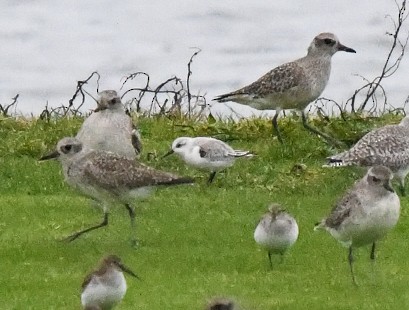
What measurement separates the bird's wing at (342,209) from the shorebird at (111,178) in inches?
54.2

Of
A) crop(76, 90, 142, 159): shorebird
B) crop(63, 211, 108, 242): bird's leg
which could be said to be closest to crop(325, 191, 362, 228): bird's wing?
crop(63, 211, 108, 242): bird's leg

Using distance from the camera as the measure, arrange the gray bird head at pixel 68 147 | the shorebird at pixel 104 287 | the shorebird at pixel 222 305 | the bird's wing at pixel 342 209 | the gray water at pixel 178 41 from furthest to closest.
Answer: the gray water at pixel 178 41
the gray bird head at pixel 68 147
the bird's wing at pixel 342 209
the shorebird at pixel 104 287
the shorebird at pixel 222 305

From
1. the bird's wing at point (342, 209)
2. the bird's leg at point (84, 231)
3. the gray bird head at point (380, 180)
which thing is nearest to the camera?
the gray bird head at point (380, 180)

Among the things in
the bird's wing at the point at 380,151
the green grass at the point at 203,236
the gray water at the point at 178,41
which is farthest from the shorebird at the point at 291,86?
the gray water at the point at 178,41

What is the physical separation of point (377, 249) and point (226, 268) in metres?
1.44

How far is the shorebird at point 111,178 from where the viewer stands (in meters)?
12.8

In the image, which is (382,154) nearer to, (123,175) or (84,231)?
(123,175)

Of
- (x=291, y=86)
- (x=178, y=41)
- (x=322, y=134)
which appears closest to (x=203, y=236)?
(x=322, y=134)

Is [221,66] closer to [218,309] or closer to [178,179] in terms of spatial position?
[178,179]

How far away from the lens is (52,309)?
35.9 ft

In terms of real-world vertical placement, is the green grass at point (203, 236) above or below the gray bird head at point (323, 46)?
below

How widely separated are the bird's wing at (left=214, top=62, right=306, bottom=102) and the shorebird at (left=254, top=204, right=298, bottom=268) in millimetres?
5031

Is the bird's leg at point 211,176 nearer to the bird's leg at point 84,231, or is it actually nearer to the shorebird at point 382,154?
the shorebird at point 382,154

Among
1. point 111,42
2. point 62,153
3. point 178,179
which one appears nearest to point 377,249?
point 178,179
